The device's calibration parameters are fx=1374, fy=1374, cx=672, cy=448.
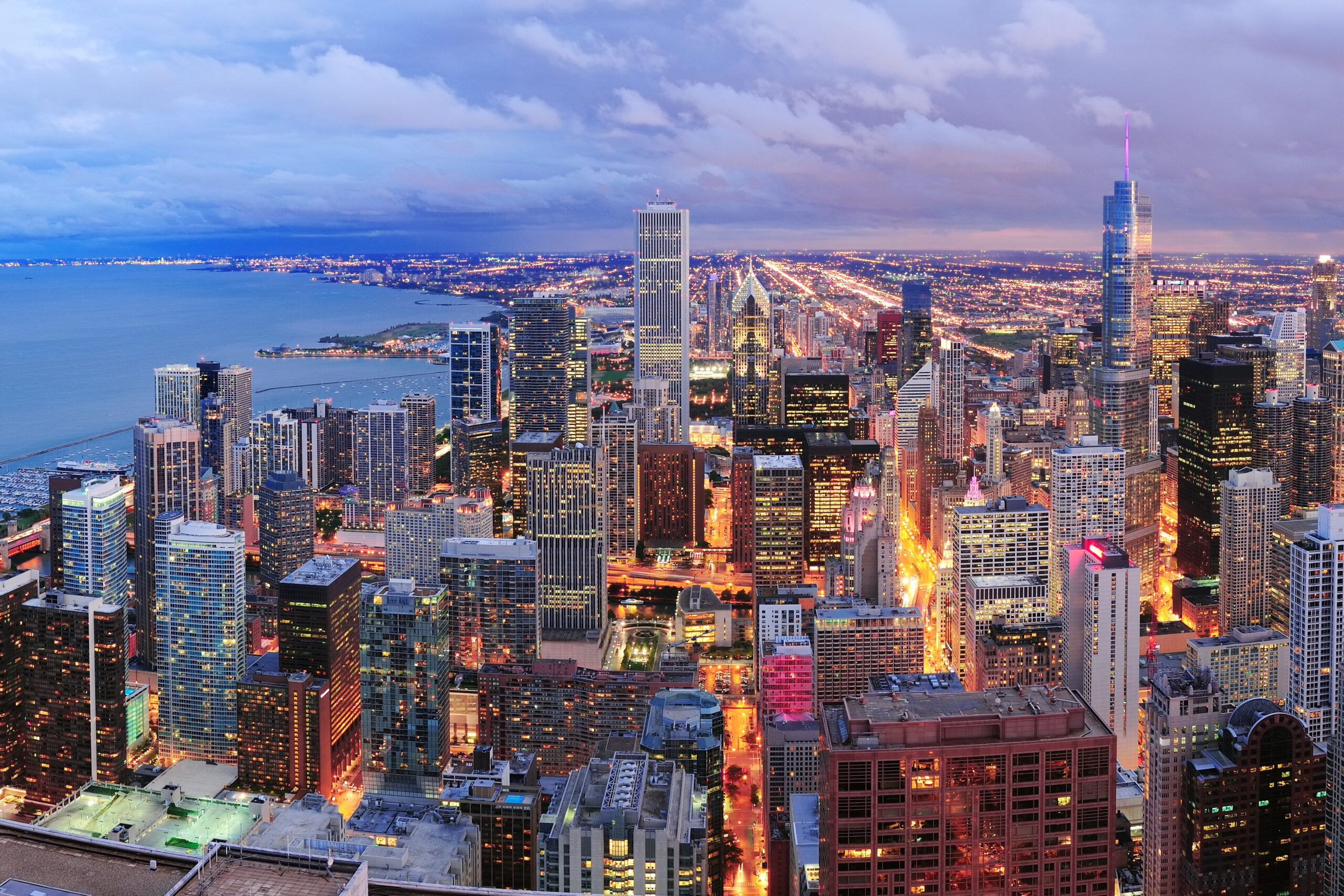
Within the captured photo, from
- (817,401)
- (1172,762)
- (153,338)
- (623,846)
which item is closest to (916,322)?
(817,401)

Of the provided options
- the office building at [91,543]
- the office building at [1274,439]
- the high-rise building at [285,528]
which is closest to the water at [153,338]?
the high-rise building at [285,528]

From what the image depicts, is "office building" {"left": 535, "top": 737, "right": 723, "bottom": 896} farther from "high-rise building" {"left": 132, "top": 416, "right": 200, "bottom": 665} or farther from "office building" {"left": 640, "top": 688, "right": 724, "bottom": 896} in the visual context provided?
"high-rise building" {"left": 132, "top": 416, "right": 200, "bottom": 665}

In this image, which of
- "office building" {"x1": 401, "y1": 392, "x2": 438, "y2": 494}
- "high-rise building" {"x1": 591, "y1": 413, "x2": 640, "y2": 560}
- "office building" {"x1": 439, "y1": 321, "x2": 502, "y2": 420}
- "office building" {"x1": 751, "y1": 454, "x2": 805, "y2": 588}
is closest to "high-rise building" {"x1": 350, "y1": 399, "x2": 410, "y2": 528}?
"office building" {"x1": 401, "y1": 392, "x2": 438, "y2": 494}

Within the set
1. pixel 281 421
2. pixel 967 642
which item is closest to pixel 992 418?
pixel 967 642

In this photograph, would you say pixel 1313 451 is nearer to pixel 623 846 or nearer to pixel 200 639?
pixel 200 639

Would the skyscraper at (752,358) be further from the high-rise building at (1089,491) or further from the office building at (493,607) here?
the office building at (493,607)

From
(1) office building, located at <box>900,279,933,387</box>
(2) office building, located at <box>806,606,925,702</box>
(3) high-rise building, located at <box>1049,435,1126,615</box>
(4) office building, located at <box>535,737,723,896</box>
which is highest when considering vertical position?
(1) office building, located at <box>900,279,933,387</box>
